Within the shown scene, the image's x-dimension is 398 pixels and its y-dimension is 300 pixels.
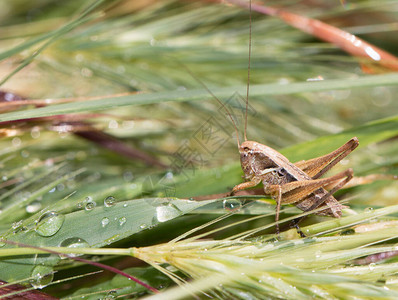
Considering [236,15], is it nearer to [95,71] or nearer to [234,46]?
[234,46]

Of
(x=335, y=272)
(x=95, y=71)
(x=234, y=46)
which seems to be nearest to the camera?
(x=335, y=272)

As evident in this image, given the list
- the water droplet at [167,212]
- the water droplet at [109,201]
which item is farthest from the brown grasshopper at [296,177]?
the water droplet at [109,201]

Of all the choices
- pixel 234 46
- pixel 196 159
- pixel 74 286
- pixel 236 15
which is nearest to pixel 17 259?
pixel 74 286

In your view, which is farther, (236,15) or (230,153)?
(236,15)

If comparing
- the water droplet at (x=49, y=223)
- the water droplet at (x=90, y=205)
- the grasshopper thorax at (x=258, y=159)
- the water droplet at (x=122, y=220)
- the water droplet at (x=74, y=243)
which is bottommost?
the water droplet at (x=74, y=243)

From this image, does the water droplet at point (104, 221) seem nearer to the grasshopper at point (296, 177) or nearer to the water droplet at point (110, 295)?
the water droplet at point (110, 295)

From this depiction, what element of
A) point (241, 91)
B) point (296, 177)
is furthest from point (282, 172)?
point (241, 91)
